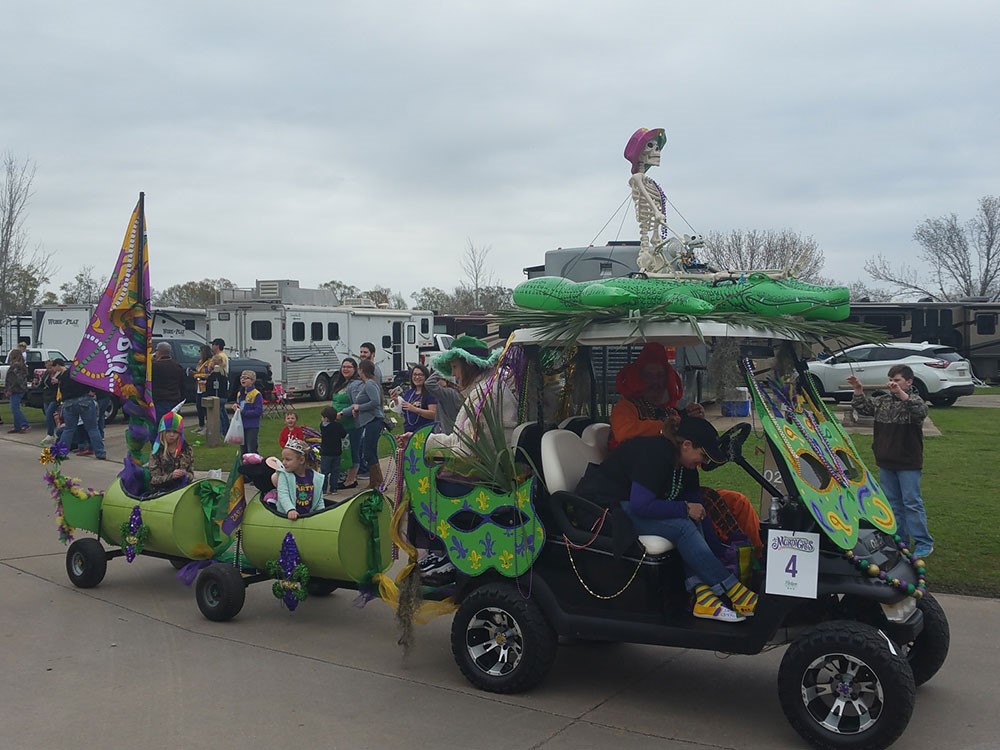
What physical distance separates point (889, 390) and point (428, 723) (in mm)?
5228

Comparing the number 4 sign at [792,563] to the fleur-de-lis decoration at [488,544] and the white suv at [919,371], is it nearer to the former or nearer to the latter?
→ the fleur-de-lis decoration at [488,544]

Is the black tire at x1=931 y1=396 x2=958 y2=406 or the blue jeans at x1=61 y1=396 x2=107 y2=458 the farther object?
the black tire at x1=931 y1=396 x2=958 y2=406

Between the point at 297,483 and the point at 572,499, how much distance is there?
2.61m

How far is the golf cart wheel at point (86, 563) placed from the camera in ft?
26.5

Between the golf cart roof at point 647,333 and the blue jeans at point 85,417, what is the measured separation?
12.1m

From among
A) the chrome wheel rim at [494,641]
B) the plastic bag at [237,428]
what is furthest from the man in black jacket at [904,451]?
the plastic bag at [237,428]

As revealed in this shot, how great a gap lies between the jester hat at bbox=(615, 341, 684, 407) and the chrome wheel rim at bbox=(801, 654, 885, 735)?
2.00 m

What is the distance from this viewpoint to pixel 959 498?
10.4 meters

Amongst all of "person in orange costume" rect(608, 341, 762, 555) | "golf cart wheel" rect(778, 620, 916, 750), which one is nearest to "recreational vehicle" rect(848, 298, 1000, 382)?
"person in orange costume" rect(608, 341, 762, 555)

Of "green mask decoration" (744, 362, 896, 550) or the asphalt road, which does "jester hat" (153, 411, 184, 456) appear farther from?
"green mask decoration" (744, 362, 896, 550)

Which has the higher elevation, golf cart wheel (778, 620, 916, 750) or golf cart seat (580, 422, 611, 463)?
golf cart seat (580, 422, 611, 463)

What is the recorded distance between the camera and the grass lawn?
774 centimetres

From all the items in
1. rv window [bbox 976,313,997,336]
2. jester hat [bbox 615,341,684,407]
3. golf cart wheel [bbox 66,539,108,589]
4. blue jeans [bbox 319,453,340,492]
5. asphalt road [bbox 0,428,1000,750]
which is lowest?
asphalt road [bbox 0,428,1000,750]

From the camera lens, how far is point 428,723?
5.21 meters
